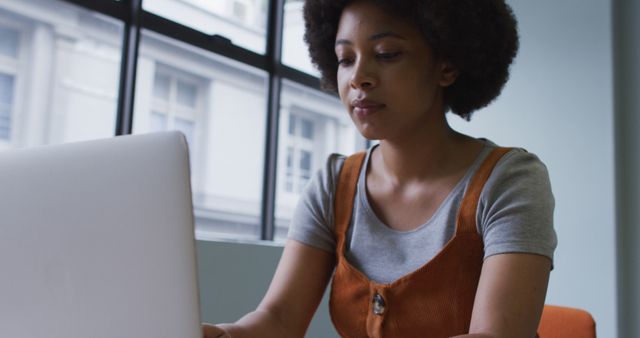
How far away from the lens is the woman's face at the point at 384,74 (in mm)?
1122

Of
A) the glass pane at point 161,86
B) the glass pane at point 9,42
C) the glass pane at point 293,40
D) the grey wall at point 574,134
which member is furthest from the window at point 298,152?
the glass pane at point 9,42

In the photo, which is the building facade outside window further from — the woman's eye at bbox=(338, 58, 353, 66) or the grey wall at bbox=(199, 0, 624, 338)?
the woman's eye at bbox=(338, 58, 353, 66)

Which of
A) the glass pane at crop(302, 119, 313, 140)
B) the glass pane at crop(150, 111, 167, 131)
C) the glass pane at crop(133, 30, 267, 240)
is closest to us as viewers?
the glass pane at crop(150, 111, 167, 131)

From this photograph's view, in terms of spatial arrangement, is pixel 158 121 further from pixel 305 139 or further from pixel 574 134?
pixel 574 134

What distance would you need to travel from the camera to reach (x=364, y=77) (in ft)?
3.67

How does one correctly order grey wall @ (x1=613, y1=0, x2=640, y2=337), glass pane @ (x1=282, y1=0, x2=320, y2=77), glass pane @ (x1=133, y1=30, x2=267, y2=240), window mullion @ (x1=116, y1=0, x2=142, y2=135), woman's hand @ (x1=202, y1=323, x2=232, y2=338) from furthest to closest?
glass pane @ (x1=282, y1=0, x2=320, y2=77) → glass pane @ (x1=133, y1=30, x2=267, y2=240) → grey wall @ (x1=613, y1=0, x2=640, y2=337) → window mullion @ (x1=116, y1=0, x2=142, y2=135) → woman's hand @ (x1=202, y1=323, x2=232, y2=338)

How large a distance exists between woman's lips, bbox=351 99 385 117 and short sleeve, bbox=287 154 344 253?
0.59 ft

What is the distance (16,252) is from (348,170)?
0.74 m

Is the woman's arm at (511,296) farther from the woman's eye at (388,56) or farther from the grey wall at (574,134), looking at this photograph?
the grey wall at (574,134)

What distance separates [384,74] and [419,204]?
24 cm

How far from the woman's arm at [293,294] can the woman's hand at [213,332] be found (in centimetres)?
17

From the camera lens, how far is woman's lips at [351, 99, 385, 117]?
113 cm

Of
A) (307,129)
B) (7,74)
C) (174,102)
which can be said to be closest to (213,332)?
(7,74)

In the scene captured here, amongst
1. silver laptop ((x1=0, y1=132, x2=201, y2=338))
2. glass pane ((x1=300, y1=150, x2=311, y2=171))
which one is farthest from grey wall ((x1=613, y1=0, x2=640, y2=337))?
silver laptop ((x1=0, y1=132, x2=201, y2=338))
